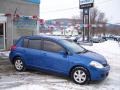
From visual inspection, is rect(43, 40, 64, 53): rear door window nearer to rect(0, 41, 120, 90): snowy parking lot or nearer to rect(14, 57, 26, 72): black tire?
rect(0, 41, 120, 90): snowy parking lot

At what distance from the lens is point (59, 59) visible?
Result: 29.1 ft

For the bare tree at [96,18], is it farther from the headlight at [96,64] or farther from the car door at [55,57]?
the headlight at [96,64]

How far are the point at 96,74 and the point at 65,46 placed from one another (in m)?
1.55

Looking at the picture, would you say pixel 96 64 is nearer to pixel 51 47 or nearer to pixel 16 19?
pixel 51 47

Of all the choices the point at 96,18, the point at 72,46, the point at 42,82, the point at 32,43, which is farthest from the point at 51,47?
the point at 96,18

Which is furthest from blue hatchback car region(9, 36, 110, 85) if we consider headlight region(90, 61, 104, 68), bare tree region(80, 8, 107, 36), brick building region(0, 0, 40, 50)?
bare tree region(80, 8, 107, 36)

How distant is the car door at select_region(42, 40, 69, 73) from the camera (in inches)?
347

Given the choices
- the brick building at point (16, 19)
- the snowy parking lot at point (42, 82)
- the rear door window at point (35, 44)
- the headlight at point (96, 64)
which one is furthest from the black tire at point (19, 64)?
the brick building at point (16, 19)

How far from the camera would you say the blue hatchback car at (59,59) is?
842 cm

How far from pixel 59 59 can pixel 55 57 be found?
0.20m

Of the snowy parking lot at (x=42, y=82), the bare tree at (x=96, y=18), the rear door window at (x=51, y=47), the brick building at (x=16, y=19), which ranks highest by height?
the bare tree at (x=96, y=18)

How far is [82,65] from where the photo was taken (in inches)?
332

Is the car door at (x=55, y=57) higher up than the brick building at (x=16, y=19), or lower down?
lower down

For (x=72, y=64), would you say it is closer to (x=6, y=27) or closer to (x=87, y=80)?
(x=87, y=80)
